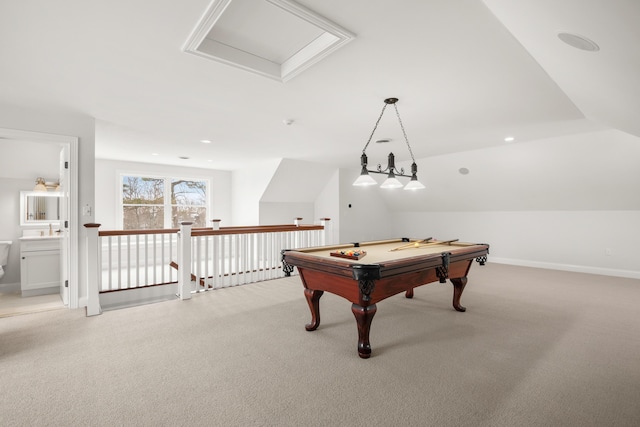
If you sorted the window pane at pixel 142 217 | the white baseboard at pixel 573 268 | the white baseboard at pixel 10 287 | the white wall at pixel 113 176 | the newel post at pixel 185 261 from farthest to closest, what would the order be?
the window pane at pixel 142 217 < the white wall at pixel 113 176 < the white baseboard at pixel 573 268 < the white baseboard at pixel 10 287 < the newel post at pixel 185 261

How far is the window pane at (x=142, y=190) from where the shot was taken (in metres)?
6.94

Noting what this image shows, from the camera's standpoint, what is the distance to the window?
697 cm

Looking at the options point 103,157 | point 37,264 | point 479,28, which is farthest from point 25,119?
point 479,28

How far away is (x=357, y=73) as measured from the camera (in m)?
2.60

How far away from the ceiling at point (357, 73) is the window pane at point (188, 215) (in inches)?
119

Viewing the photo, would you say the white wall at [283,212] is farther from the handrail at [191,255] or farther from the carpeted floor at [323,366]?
the carpeted floor at [323,366]

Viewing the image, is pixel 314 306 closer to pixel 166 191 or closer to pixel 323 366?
pixel 323 366

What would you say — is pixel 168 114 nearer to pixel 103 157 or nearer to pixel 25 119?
pixel 25 119

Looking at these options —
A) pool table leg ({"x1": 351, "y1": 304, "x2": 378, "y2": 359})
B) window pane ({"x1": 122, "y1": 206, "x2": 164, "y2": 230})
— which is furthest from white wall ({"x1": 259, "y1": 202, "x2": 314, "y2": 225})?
pool table leg ({"x1": 351, "y1": 304, "x2": 378, "y2": 359})

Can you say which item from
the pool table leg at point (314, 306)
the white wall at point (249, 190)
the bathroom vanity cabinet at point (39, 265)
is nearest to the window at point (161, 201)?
the white wall at point (249, 190)

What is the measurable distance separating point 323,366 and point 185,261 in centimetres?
260

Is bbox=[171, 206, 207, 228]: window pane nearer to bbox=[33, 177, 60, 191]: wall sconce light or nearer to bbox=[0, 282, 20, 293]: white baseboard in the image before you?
bbox=[33, 177, 60, 191]: wall sconce light

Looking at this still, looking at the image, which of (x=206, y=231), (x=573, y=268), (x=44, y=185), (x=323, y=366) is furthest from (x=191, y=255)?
(x=573, y=268)

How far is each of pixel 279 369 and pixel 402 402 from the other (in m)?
Answer: 0.88
